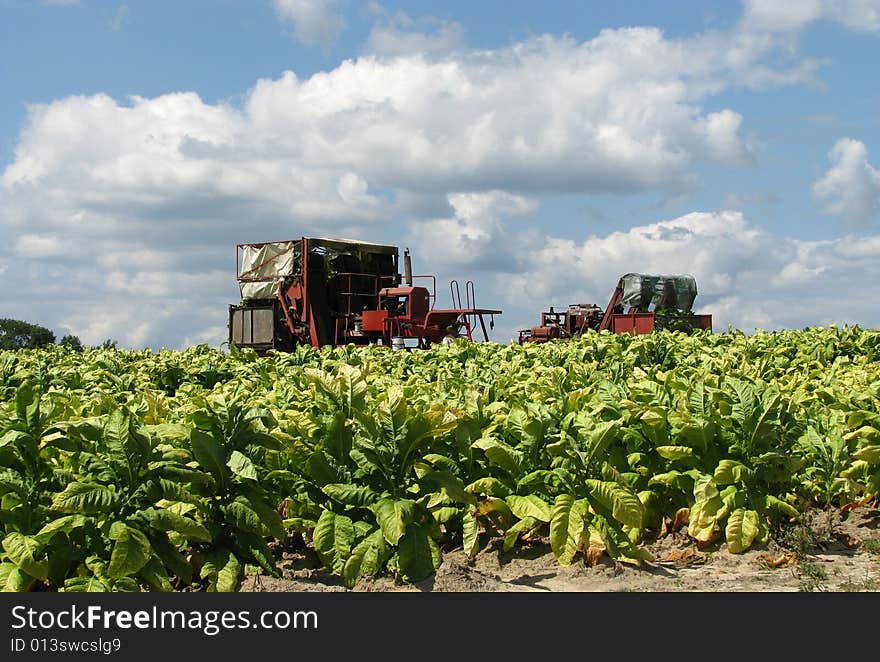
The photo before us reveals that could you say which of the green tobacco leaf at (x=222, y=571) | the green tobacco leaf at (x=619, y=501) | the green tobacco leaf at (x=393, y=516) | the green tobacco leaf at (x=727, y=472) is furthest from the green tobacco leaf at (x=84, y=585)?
the green tobacco leaf at (x=727, y=472)

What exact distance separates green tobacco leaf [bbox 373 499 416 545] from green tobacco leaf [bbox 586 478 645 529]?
1.01 m

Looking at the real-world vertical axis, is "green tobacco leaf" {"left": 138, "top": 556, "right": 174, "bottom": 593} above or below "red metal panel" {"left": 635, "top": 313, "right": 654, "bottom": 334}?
below

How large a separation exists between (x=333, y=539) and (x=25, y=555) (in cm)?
155

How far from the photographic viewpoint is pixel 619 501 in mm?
4910

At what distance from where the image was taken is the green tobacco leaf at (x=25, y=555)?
14.8 feet

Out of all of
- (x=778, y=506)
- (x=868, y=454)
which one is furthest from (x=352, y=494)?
(x=868, y=454)

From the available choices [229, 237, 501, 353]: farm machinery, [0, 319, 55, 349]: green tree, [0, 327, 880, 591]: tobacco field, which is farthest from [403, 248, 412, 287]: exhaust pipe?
[0, 319, 55, 349]: green tree

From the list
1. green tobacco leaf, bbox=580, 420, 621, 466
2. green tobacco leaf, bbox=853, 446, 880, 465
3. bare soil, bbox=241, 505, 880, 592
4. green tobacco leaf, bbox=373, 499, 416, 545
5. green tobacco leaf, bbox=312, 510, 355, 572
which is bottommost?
bare soil, bbox=241, 505, 880, 592

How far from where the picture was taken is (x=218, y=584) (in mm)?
4676

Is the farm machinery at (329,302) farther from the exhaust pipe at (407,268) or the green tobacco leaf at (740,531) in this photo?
the green tobacco leaf at (740,531)

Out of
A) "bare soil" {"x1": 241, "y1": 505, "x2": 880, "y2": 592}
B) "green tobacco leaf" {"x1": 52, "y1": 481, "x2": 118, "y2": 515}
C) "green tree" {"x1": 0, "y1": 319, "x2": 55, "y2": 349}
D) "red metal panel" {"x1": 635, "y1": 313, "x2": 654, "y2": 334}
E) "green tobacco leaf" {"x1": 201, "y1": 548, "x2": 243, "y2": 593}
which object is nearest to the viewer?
"green tobacco leaf" {"x1": 52, "y1": 481, "x2": 118, "y2": 515}

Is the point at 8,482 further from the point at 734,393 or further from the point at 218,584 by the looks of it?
the point at 734,393

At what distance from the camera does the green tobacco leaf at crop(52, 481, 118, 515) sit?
4.41 meters

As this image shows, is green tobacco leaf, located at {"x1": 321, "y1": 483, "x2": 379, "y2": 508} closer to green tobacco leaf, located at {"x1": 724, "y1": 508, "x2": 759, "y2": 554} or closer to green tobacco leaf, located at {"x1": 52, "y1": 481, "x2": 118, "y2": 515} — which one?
green tobacco leaf, located at {"x1": 52, "y1": 481, "x2": 118, "y2": 515}
